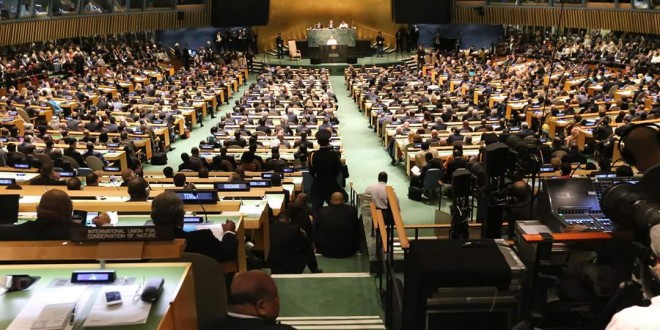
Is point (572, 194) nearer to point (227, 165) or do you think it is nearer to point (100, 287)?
point (100, 287)

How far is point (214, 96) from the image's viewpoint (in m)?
22.7

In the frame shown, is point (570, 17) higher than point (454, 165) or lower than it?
higher

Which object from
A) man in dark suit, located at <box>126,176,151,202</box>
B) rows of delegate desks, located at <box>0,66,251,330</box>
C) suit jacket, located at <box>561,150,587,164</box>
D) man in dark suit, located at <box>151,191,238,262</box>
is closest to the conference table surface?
rows of delegate desks, located at <box>0,66,251,330</box>

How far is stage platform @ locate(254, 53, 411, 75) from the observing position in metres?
34.0

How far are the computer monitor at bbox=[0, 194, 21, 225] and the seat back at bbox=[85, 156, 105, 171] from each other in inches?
314

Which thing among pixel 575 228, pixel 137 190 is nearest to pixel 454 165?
pixel 137 190

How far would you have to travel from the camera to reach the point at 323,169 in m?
8.30

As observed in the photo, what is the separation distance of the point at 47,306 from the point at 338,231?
4.70 metres

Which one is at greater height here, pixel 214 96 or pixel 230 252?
pixel 214 96

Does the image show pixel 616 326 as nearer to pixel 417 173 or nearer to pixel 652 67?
pixel 417 173

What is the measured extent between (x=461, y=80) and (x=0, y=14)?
18642 mm

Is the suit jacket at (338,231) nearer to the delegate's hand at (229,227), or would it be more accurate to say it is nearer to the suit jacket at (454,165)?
the delegate's hand at (229,227)

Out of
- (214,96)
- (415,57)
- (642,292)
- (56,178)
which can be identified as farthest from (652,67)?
(642,292)

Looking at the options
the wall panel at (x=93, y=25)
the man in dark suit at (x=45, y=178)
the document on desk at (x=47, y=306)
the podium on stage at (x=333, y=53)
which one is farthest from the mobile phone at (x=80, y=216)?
the podium on stage at (x=333, y=53)
